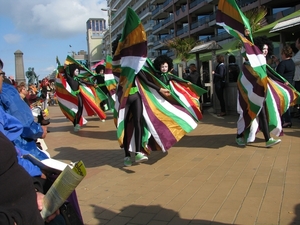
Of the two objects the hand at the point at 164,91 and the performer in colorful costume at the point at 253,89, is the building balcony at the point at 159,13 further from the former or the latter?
the hand at the point at 164,91

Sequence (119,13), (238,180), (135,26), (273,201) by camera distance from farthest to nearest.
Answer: (119,13) → (135,26) → (238,180) → (273,201)

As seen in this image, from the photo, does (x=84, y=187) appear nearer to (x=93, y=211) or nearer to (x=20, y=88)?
(x=93, y=211)

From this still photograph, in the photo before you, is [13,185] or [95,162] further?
[95,162]

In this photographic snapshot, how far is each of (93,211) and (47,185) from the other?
4.97 feet

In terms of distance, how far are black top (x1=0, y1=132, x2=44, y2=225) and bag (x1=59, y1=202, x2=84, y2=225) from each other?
15.6 inches

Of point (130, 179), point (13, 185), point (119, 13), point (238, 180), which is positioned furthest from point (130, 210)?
point (119, 13)

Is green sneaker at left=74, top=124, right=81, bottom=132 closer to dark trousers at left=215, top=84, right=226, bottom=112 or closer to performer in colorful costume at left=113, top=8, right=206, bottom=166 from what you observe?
dark trousers at left=215, top=84, right=226, bottom=112

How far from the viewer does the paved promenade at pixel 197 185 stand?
3.14m

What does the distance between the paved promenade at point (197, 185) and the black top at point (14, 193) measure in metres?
1.75

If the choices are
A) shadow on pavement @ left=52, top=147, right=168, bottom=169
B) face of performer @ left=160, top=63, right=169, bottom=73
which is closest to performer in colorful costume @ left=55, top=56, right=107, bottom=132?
shadow on pavement @ left=52, top=147, right=168, bottom=169

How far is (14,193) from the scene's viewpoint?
1.44m

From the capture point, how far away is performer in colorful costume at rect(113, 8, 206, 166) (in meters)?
4.91

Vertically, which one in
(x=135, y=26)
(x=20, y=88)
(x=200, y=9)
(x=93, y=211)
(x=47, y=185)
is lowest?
(x=93, y=211)

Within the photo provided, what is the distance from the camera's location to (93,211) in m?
3.48
